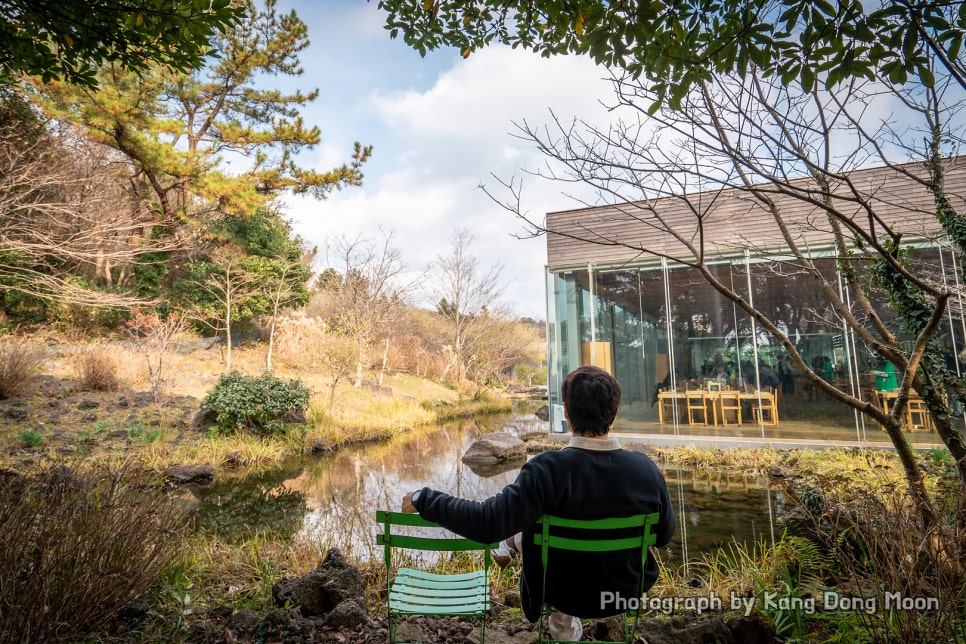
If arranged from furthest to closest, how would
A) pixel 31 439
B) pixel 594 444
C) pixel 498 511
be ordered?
1. pixel 31 439
2. pixel 594 444
3. pixel 498 511

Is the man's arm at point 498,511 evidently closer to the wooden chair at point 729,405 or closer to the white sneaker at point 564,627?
the white sneaker at point 564,627

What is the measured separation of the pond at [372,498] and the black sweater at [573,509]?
246cm

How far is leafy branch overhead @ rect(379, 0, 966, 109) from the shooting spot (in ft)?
5.20

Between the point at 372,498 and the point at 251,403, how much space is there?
365 centimetres

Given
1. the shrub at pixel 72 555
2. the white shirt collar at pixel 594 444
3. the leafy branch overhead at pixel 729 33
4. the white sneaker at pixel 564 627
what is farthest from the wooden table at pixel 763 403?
the shrub at pixel 72 555

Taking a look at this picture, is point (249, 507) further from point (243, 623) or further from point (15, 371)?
point (15, 371)

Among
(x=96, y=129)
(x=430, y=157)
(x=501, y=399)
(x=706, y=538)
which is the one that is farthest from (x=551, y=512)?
(x=501, y=399)

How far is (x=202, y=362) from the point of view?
12328mm

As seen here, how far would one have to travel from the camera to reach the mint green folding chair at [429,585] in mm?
1597

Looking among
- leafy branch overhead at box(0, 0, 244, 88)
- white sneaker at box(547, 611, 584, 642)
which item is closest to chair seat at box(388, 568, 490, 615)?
white sneaker at box(547, 611, 584, 642)

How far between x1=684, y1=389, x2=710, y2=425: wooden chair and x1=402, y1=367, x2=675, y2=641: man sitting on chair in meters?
7.85

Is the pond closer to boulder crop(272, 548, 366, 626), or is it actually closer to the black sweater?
boulder crop(272, 548, 366, 626)

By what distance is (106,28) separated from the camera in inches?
91.7

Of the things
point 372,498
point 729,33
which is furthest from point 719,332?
point 729,33
